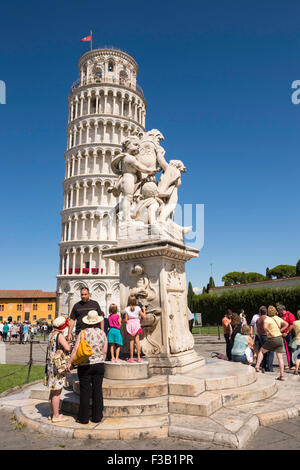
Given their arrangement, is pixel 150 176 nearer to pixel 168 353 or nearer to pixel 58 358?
pixel 168 353

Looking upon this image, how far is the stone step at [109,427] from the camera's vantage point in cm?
423

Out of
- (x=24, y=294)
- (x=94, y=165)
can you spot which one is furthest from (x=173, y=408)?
(x=24, y=294)

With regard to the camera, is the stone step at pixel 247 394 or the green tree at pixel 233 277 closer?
the stone step at pixel 247 394

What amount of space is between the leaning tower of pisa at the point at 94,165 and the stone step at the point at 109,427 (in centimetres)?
4453

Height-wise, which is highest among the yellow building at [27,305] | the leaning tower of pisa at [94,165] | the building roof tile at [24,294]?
the leaning tower of pisa at [94,165]

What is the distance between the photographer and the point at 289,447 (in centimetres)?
396

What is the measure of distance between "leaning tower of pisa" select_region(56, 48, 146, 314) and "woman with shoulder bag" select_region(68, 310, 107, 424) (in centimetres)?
4459

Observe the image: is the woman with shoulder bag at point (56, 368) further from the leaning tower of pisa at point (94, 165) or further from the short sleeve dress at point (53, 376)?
the leaning tower of pisa at point (94, 165)

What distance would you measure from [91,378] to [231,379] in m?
2.45

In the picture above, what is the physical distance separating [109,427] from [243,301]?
112 feet

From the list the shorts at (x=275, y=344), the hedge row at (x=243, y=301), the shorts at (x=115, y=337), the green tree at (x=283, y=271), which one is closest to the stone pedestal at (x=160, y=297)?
the shorts at (x=115, y=337)

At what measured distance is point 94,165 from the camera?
180ft

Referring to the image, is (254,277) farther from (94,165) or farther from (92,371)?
(92,371)

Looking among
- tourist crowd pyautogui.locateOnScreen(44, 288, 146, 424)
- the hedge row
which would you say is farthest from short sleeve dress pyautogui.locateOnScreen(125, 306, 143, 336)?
the hedge row
